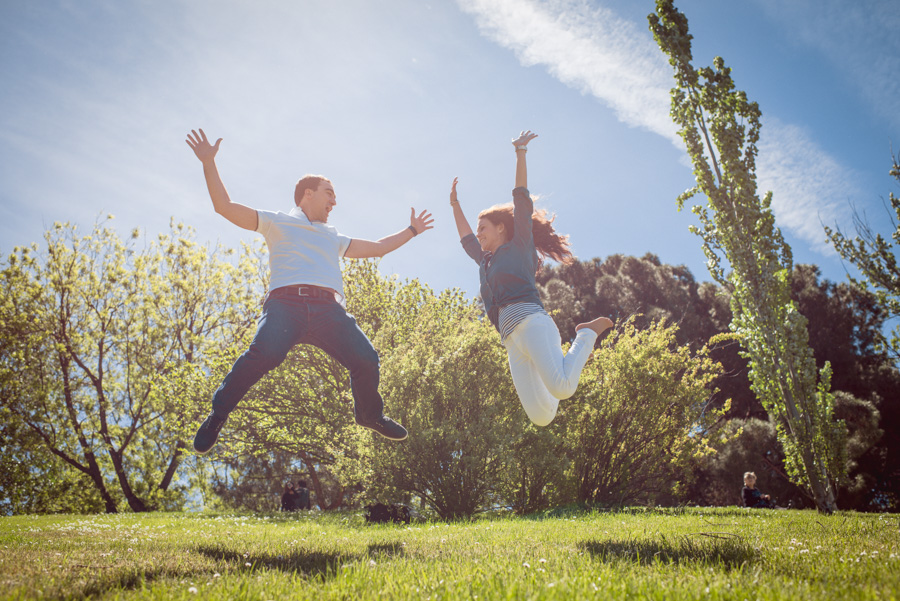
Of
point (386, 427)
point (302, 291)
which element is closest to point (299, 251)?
point (302, 291)

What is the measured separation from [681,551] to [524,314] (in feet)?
6.73

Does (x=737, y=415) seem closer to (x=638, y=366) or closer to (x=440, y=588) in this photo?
(x=638, y=366)

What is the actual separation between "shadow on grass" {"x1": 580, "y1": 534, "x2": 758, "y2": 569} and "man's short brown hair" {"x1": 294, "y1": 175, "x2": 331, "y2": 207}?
3.61 metres

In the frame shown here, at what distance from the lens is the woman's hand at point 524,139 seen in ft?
16.1

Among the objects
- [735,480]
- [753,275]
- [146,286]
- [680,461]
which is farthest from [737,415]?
[146,286]

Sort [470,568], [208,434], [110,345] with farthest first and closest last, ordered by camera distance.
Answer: [110,345]
[208,434]
[470,568]

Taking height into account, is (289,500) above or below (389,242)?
below

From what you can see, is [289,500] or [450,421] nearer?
[450,421]

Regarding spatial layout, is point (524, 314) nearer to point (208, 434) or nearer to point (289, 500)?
point (208, 434)

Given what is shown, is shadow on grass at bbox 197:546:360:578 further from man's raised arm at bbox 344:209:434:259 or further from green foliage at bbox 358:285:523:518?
green foliage at bbox 358:285:523:518

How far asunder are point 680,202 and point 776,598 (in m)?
8.88

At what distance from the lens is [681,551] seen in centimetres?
312

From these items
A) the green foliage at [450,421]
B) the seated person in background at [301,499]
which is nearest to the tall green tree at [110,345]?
the seated person in background at [301,499]

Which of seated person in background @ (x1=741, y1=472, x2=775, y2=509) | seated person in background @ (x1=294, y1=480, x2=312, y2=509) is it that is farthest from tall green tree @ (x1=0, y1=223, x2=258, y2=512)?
seated person in background @ (x1=741, y1=472, x2=775, y2=509)
